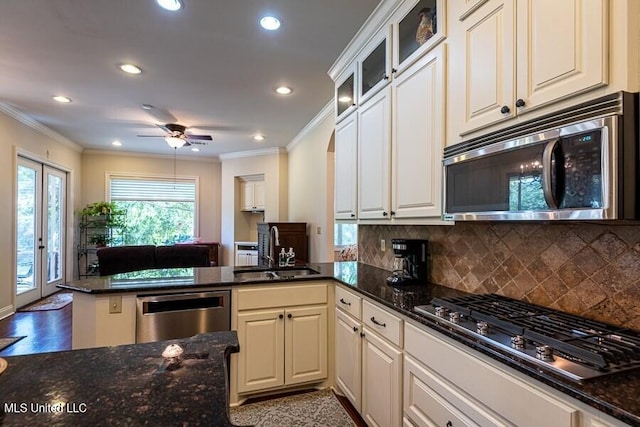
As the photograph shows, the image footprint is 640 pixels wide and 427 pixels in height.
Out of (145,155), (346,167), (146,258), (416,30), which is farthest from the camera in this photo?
(145,155)

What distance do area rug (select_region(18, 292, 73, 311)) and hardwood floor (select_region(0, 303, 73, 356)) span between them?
0.62 ft

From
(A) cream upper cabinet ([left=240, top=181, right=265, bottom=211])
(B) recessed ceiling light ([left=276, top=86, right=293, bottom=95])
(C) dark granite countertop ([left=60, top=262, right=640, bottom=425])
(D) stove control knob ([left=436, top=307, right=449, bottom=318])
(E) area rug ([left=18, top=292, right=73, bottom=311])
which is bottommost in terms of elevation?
(E) area rug ([left=18, top=292, right=73, bottom=311])

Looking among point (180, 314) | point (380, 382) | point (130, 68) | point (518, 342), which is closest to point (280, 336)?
point (180, 314)

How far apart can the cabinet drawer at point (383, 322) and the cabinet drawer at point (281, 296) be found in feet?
1.84

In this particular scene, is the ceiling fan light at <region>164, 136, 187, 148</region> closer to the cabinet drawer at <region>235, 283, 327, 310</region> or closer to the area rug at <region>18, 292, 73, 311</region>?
the area rug at <region>18, 292, 73, 311</region>

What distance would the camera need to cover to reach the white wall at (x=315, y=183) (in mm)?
4633

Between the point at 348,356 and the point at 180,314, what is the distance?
1.19m

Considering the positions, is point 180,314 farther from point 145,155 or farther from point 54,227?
point 145,155

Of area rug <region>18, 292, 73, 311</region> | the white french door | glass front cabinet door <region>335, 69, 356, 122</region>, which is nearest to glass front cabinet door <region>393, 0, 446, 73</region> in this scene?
glass front cabinet door <region>335, 69, 356, 122</region>

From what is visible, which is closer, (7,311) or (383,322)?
(383,322)

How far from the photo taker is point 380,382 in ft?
6.25

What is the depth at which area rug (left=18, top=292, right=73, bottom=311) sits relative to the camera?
5.02 m

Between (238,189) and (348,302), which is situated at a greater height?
(238,189)

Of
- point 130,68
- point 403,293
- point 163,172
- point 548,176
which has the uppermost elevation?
point 130,68
